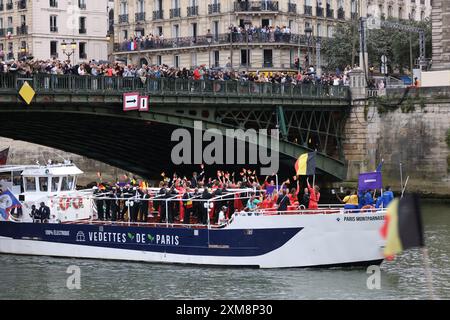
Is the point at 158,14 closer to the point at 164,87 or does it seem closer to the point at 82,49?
the point at 82,49

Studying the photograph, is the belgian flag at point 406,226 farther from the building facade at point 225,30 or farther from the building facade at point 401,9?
the building facade at point 401,9

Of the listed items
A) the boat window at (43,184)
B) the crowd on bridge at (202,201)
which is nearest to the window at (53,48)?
the boat window at (43,184)

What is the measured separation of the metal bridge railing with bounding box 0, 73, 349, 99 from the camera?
4941cm

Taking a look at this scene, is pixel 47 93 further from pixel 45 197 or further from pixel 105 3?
pixel 105 3

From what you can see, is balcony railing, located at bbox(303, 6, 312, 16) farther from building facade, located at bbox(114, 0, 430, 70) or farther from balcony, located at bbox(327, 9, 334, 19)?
balcony, located at bbox(327, 9, 334, 19)

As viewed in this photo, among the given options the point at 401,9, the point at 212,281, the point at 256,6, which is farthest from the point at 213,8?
the point at 212,281

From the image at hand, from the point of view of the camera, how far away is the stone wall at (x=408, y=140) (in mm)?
66938

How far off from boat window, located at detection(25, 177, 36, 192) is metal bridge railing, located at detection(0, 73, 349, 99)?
348 cm

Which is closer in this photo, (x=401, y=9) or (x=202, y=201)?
(x=202, y=201)

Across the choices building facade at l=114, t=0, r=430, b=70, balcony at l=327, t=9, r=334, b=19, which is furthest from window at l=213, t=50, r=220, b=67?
balcony at l=327, t=9, r=334, b=19

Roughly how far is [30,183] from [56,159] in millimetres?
36261

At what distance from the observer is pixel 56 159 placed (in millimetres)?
84438

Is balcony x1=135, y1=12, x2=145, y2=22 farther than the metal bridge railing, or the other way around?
balcony x1=135, y1=12, x2=145, y2=22

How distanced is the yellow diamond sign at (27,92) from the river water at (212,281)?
21.0ft
